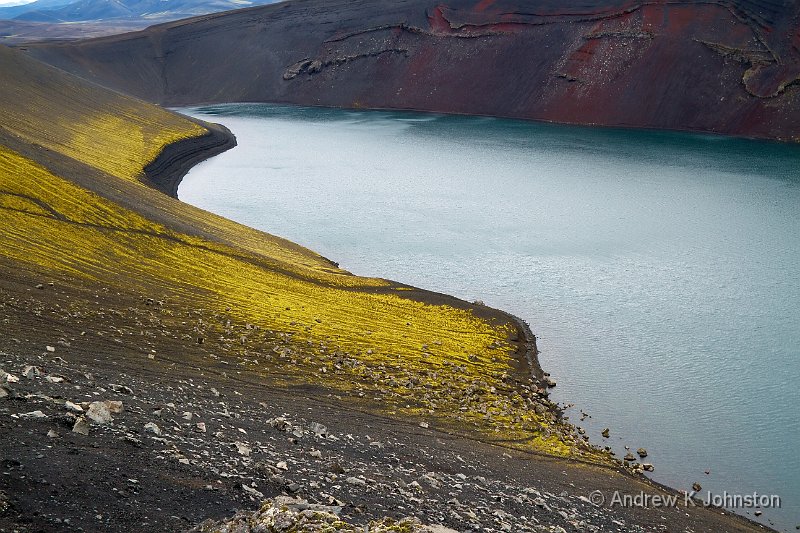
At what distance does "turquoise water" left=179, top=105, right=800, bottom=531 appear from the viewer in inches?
590

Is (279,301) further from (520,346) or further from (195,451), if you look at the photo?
(195,451)

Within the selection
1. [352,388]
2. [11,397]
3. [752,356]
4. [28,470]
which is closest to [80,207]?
[352,388]

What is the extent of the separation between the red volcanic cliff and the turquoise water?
3962 millimetres

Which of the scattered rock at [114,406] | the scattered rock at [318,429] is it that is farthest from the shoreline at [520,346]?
the scattered rock at [114,406]

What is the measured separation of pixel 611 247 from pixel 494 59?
39081mm

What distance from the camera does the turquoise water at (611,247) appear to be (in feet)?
49.2

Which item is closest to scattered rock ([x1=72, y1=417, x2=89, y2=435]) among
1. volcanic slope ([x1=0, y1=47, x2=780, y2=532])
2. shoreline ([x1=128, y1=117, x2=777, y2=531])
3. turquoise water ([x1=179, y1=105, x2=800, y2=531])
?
volcanic slope ([x1=0, y1=47, x2=780, y2=532])

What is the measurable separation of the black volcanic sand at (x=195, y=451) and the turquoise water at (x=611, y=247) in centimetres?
321

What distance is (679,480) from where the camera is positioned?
42.3 feet

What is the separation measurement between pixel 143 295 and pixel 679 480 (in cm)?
1027

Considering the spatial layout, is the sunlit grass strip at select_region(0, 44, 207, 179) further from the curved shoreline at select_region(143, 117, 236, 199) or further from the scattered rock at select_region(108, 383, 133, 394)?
the scattered rock at select_region(108, 383, 133, 394)

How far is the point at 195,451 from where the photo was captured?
29.7ft

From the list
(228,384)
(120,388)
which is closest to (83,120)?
(228,384)

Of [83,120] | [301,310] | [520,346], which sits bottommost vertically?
[301,310]
